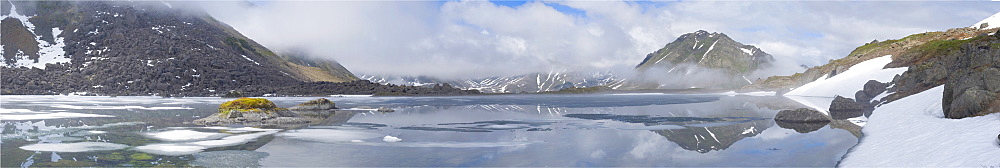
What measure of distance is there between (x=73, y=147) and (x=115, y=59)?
158195 mm

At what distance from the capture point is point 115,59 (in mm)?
151250

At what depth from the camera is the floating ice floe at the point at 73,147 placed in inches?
805

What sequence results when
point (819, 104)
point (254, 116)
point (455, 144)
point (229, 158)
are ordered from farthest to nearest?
point (819, 104)
point (254, 116)
point (455, 144)
point (229, 158)

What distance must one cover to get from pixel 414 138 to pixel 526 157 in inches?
327

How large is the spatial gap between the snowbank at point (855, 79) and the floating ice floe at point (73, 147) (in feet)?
239

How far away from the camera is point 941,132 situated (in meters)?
17.7

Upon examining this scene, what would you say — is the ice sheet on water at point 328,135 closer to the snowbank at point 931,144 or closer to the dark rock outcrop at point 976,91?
the snowbank at point 931,144

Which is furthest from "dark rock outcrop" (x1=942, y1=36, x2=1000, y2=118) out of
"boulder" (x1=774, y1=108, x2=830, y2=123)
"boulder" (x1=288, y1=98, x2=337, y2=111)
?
"boulder" (x1=288, y1=98, x2=337, y2=111)

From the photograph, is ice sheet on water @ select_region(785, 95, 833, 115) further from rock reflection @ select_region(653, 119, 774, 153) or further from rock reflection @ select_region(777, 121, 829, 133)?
rock reflection @ select_region(653, 119, 774, 153)

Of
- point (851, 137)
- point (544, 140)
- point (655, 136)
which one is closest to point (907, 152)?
point (851, 137)

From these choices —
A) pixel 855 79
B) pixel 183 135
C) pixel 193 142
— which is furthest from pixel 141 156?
pixel 855 79

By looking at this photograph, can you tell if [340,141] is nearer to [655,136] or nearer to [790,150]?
[655,136]

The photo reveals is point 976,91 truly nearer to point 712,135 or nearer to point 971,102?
point 971,102

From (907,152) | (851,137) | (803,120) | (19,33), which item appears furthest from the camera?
(19,33)
